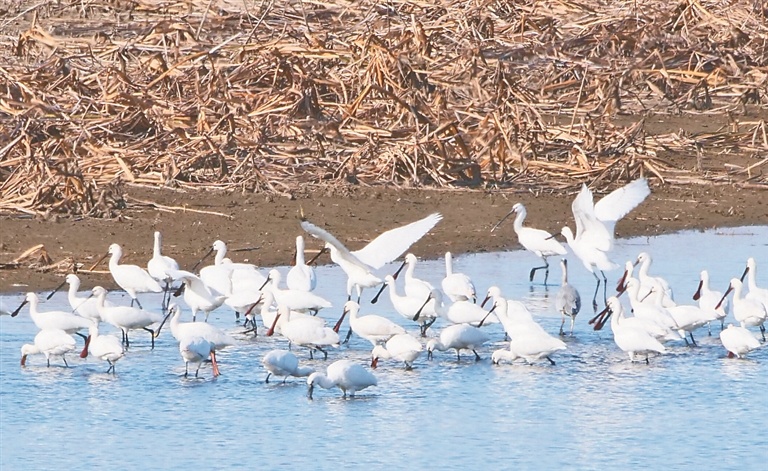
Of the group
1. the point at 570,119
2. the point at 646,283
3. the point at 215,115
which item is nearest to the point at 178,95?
the point at 215,115

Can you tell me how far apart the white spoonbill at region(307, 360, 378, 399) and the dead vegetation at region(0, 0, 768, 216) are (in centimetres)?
563

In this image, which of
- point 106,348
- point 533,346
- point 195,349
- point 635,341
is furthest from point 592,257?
point 106,348

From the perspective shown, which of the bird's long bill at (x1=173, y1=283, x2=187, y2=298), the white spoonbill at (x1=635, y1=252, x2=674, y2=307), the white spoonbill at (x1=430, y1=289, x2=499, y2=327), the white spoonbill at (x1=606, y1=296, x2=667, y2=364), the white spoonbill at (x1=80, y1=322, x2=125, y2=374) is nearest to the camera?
the white spoonbill at (x1=80, y1=322, x2=125, y2=374)

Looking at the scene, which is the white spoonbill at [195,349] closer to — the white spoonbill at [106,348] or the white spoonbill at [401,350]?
the white spoonbill at [106,348]

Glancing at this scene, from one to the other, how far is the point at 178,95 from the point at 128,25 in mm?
5431

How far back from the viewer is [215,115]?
17.9 metres

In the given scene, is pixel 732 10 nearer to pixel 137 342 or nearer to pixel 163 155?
pixel 163 155

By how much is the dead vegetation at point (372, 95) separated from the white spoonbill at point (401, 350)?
4.97 m

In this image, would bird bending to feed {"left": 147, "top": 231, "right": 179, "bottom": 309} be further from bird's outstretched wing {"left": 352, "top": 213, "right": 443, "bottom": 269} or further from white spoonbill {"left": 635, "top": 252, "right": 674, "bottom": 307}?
white spoonbill {"left": 635, "top": 252, "right": 674, "bottom": 307}

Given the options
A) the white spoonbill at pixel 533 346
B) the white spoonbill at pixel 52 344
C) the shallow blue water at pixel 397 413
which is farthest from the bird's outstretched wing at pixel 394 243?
→ the white spoonbill at pixel 52 344

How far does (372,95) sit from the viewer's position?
19.1 meters

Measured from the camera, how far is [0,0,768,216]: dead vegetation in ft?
55.7

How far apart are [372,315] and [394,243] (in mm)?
1253

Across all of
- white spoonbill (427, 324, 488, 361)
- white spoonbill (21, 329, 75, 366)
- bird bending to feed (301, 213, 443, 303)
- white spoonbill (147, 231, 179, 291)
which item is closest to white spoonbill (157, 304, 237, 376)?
white spoonbill (21, 329, 75, 366)
